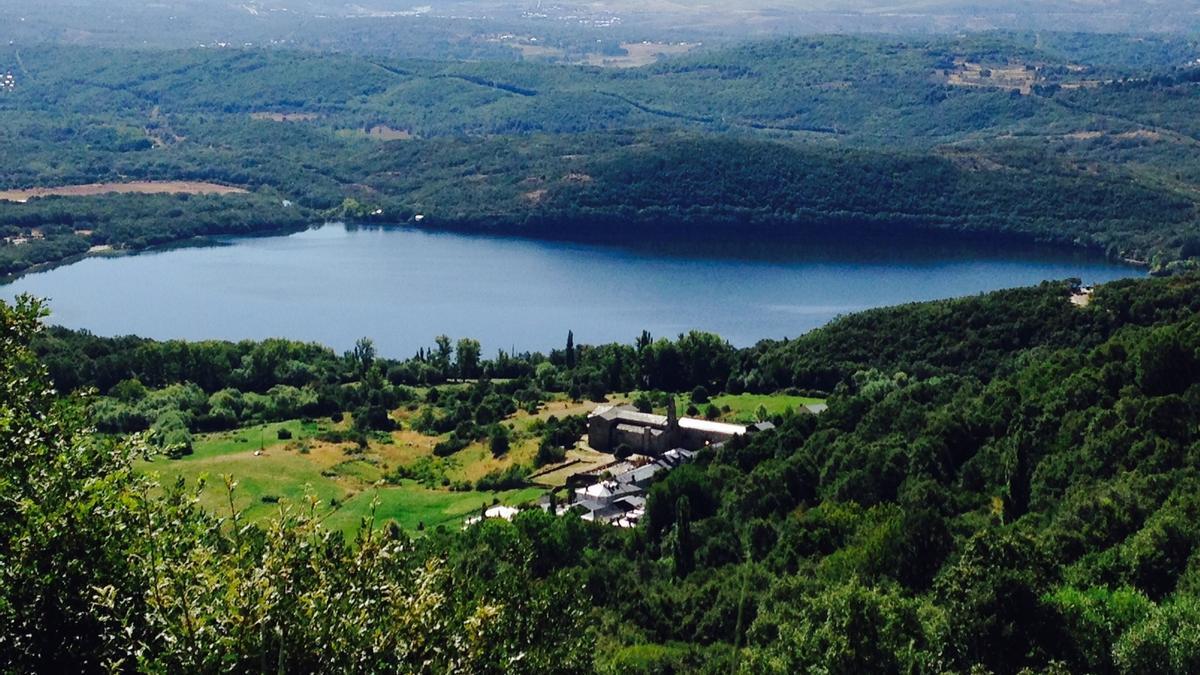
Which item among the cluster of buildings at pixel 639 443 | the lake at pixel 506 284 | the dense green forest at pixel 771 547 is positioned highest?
the dense green forest at pixel 771 547

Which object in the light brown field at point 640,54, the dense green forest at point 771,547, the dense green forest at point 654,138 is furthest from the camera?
the light brown field at point 640,54

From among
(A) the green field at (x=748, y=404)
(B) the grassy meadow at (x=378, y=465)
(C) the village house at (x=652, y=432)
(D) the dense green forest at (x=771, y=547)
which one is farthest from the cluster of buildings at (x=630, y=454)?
(D) the dense green forest at (x=771, y=547)

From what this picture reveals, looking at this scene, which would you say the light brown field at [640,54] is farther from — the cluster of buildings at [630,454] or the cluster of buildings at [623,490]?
the cluster of buildings at [623,490]

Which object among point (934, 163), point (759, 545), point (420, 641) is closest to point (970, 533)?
point (759, 545)

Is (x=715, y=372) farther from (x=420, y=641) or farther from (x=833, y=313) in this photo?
(x=420, y=641)

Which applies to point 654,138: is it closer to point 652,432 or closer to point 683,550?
point 652,432

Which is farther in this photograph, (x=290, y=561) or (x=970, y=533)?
(x=970, y=533)

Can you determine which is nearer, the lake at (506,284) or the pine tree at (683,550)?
the pine tree at (683,550)
